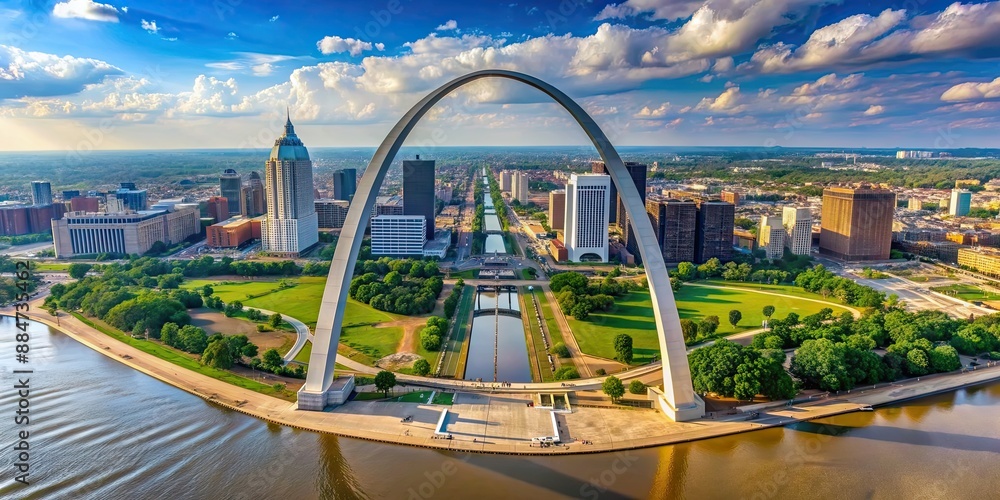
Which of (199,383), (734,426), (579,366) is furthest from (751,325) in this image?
(199,383)

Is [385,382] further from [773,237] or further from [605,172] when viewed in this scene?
[605,172]

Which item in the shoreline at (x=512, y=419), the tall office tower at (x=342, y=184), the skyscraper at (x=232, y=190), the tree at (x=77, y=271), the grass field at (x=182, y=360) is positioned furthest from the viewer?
the tall office tower at (x=342, y=184)

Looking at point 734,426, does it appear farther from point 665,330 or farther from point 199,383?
point 199,383

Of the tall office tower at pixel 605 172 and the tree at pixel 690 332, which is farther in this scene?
the tall office tower at pixel 605 172

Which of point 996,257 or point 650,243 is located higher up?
point 650,243

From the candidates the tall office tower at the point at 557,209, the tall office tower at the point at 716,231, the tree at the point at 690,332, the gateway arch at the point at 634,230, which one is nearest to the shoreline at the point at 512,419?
the gateway arch at the point at 634,230

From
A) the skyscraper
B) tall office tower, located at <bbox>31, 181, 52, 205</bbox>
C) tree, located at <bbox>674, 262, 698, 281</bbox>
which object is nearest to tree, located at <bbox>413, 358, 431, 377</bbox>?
tree, located at <bbox>674, 262, 698, 281</bbox>

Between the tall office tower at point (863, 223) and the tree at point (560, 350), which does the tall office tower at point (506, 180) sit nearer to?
the tall office tower at point (863, 223)
